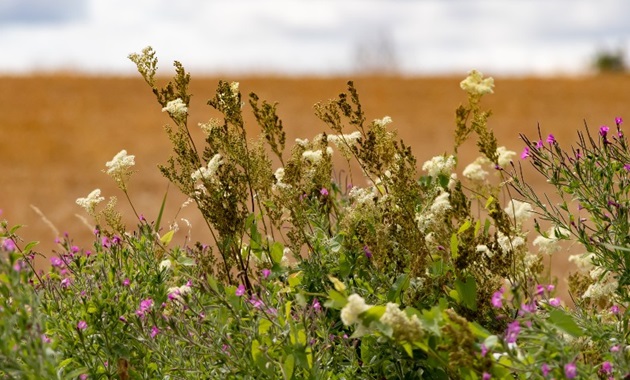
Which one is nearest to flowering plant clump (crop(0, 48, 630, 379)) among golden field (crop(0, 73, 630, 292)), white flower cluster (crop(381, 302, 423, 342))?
white flower cluster (crop(381, 302, 423, 342))

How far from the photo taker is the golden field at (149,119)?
14484 millimetres

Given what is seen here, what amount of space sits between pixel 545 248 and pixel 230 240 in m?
1.25

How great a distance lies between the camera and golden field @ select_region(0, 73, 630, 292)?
570 inches

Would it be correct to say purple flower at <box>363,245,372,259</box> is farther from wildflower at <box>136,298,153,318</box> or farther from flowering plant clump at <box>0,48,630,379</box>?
wildflower at <box>136,298,153,318</box>

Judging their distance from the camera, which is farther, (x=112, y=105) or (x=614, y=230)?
(x=112, y=105)

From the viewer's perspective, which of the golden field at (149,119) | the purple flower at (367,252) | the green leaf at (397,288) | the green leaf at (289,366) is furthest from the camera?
the golden field at (149,119)

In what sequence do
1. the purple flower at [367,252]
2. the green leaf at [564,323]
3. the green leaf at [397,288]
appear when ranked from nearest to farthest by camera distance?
1. the green leaf at [564,323]
2. the green leaf at [397,288]
3. the purple flower at [367,252]

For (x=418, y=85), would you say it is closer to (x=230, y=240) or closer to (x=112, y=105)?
(x=112, y=105)

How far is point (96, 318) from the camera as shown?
2.97 meters

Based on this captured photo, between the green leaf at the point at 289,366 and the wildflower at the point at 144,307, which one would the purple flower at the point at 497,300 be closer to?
the green leaf at the point at 289,366

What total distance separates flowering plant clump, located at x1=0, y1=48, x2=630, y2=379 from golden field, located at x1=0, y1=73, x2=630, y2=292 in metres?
8.92

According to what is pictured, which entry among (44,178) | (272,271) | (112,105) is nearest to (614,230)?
(272,271)

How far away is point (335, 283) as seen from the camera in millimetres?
2488

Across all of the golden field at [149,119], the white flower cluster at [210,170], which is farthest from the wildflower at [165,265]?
the golden field at [149,119]
